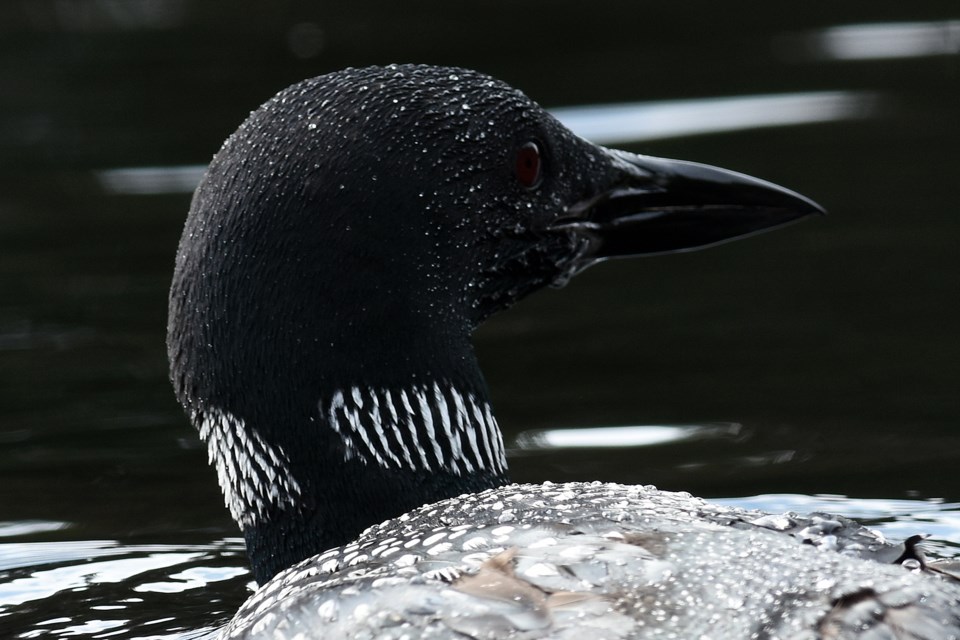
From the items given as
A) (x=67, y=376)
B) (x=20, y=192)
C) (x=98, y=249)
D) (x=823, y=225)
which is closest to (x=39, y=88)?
(x=20, y=192)

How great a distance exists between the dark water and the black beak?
0.84 meters

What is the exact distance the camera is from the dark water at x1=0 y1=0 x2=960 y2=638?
5387 mm

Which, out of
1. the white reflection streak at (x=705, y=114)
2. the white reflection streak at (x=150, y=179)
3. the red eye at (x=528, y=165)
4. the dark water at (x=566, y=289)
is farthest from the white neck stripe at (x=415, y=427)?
the white reflection streak at (x=705, y=114)

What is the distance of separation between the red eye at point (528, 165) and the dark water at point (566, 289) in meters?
1.26

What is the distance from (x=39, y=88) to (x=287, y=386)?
668cm

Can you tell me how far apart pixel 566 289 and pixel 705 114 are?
221cm

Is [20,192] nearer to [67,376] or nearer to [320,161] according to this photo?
[67,376]

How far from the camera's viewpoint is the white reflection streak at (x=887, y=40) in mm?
10414

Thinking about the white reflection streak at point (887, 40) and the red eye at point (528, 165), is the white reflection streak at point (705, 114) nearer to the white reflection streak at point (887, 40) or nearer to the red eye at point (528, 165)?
the white reflection streak at point (887, 40)

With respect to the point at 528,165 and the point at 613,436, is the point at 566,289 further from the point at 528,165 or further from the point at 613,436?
the point at 528,165

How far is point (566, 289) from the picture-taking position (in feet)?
24.9

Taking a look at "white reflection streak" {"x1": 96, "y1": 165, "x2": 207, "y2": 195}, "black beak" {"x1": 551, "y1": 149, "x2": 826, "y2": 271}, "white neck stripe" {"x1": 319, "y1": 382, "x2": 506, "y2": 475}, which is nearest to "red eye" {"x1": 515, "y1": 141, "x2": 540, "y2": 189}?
"black beak" {"x1": 551, "y1": 149, "x2": 826, "y2": 271}

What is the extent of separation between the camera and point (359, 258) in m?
4.12

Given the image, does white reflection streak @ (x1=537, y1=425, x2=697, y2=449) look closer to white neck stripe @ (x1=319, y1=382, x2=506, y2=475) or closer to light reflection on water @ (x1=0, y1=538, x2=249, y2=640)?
light reflection on water @ (x1=0, y1=538, x2=249, y2=640)
